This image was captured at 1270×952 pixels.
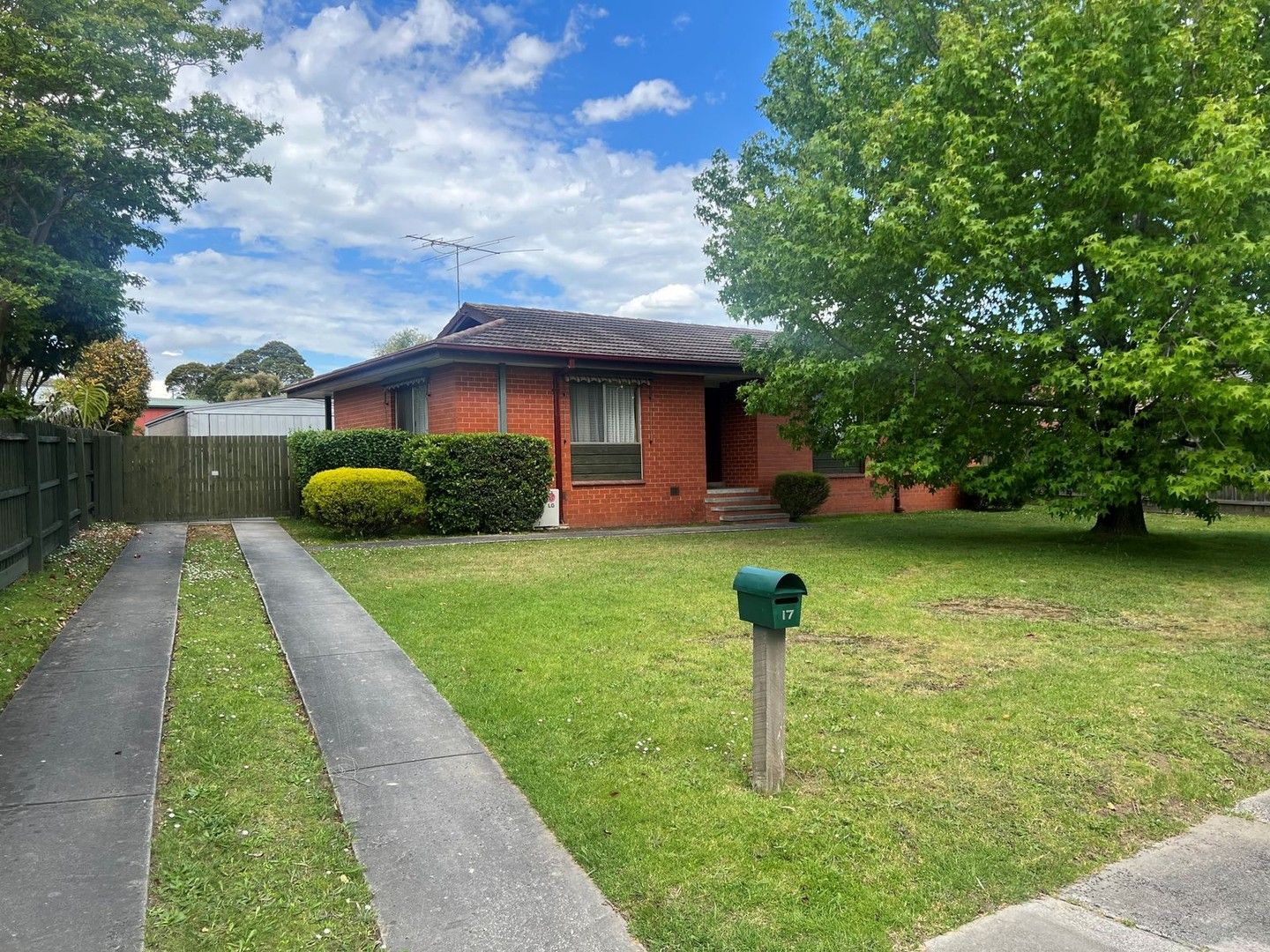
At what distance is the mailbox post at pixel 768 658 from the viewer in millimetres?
3408

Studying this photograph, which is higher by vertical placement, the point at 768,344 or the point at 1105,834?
the point at 768,344

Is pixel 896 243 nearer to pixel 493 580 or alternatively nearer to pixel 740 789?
pixel 493 580

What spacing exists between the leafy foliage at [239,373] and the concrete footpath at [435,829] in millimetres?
51122

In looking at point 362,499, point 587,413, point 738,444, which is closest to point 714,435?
point 738,444

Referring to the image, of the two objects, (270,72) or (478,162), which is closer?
(270,72)

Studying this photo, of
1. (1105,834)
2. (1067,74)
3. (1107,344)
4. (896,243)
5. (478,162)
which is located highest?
(478,162)

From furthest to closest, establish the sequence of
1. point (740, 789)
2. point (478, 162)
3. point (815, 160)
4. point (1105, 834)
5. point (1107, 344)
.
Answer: point (478, 162)
point (815, 160)
point (1107, 344)
point (740, 789)
point (1105, 834)

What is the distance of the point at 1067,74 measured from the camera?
9.65 m

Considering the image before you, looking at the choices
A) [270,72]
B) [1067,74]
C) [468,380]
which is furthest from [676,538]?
[270,72]

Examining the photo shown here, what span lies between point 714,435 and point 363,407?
849 cm

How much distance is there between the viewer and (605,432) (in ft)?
54.1

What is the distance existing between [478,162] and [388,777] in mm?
16353

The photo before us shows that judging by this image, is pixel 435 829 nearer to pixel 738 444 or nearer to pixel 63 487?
pixel 63 487

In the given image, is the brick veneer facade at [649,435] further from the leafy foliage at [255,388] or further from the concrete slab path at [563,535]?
the leafy foliage at [255,388]
